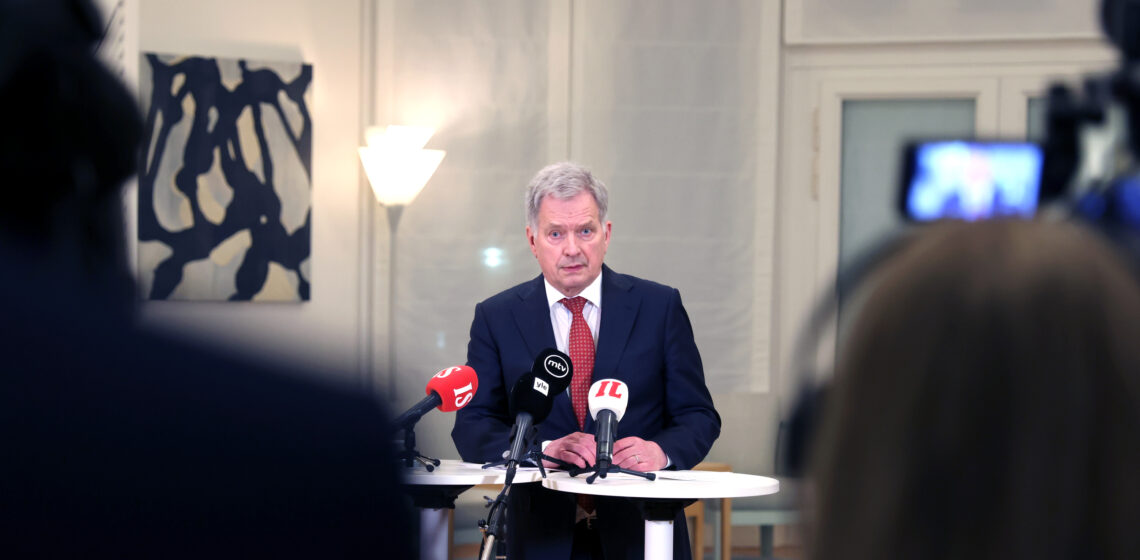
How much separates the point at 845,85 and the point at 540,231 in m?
3.68

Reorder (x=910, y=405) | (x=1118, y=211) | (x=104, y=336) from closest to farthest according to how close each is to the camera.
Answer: (x=104, y=336), (x=910, y=405), (x=1118, y=211)

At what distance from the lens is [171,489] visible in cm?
33

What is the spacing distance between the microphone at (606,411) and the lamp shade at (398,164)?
3410 mm

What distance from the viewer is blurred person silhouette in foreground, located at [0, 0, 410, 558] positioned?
1.01 ft

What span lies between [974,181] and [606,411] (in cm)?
187

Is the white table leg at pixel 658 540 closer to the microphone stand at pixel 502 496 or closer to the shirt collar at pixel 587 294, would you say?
the microphone stand at pixel 502 496

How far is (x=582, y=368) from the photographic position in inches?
114

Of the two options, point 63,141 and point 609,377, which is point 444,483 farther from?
point 63,141

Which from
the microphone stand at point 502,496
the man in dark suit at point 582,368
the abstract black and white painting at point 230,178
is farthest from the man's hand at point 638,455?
the abstract black and white painting at point 230,178

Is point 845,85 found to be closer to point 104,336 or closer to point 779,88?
point 779,88

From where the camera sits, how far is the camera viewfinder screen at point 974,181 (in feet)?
1.60

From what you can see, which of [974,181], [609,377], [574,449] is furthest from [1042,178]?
[609,377]

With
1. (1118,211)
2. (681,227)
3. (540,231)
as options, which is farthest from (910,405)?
(681,227)

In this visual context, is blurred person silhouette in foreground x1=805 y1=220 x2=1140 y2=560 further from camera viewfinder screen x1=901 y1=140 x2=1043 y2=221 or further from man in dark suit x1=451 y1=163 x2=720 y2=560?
man in dark suit x1=451 y1=163 x2=720 y2=560
